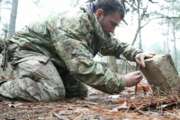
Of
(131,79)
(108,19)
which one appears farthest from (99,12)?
(131,79)

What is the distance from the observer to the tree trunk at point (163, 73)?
10.3ft

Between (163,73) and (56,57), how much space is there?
986mm

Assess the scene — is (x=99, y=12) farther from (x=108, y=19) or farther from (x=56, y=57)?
(x=56, y=57)

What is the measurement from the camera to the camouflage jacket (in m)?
2.89

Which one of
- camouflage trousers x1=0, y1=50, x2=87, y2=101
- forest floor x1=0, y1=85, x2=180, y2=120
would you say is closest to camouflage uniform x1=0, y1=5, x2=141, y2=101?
camouflage trousers x1=0, y1=50, x2=87, y2=101

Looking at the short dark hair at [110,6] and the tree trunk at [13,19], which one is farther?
the tree trunk at [13,19]

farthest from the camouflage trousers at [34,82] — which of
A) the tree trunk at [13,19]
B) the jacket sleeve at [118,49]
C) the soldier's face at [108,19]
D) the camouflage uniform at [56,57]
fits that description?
the tree trunk at [13,19]

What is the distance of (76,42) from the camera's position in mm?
2922

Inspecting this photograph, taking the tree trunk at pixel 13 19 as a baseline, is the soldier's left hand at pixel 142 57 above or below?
below

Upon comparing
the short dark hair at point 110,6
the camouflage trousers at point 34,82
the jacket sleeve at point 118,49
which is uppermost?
the short dark hair at point 110,6

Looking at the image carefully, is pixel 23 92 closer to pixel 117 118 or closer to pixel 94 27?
pixel 94 27

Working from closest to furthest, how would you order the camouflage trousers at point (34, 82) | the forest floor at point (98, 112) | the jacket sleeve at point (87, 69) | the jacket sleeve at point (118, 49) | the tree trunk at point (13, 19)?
1. the forest floor at point (98, 112)
2. the jacket sleeve at point (87, 69)
3. the camouflage trousers at point (34, 82)
4. the jacket sleeve at point (118, 49)
5. the tree trunk at point (13, 19)

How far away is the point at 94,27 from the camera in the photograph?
10.3ft

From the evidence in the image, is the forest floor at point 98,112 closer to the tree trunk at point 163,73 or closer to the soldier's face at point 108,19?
the tree trunk at point 163,73
